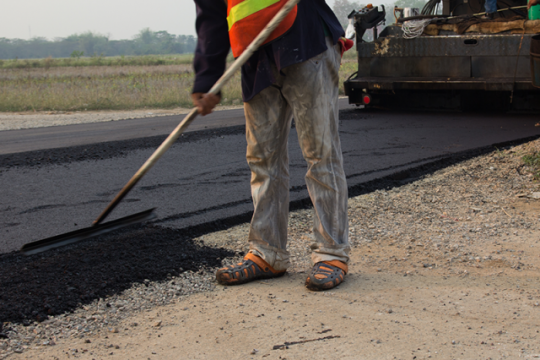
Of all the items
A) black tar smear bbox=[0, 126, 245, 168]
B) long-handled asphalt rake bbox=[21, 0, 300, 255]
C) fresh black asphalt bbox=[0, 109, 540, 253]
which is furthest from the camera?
black tar smear bbox=[0, 126, 245, 168]

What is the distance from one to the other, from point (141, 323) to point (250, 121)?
3.60 ft

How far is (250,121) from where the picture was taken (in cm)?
282

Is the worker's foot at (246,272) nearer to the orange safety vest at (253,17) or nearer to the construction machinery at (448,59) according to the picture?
the orange safety vest at (253,17)

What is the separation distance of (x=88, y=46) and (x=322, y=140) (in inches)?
6760

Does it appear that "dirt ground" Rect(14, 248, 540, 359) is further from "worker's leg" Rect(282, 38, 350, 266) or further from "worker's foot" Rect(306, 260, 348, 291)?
"worker's leg" Rect(282, 38, 350, 266)

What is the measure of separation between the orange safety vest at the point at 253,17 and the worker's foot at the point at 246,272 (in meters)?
1.08

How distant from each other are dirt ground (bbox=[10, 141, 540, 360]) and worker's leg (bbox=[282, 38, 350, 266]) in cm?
26

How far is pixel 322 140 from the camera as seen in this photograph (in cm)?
271

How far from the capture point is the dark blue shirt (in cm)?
258

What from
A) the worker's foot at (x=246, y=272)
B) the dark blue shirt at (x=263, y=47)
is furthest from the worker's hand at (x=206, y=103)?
the worker's foot at (x=246, y=272)

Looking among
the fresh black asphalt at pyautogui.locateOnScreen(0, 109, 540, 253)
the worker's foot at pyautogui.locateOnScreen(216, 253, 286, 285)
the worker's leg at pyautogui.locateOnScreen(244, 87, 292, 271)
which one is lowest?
the fresh black asphalt at pyautogui.locateOnScreen(0, 109, 540, 253)

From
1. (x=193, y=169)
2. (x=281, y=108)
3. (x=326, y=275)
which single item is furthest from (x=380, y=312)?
(x=193, y=169)

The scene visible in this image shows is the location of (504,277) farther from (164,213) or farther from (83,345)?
(164,213)

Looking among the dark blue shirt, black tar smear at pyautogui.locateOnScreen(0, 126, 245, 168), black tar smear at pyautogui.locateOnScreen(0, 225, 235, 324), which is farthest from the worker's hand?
black tar smear at pyautogui.locateOnScreen(0, 126, 245, 168)
